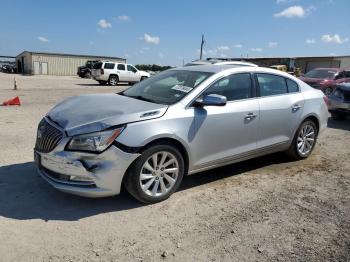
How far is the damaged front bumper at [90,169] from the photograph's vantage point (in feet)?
12.7

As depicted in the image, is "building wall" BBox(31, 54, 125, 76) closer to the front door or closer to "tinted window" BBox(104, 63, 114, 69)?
"tinted window" BBox(104, 63, 114, 69)

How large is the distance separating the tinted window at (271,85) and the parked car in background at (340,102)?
18.0 ft

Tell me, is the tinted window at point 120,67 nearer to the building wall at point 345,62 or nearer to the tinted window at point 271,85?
the tinted window at point 271,85

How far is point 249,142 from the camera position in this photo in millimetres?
5242

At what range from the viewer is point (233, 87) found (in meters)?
5.12

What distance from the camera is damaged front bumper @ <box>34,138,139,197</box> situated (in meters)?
3.87

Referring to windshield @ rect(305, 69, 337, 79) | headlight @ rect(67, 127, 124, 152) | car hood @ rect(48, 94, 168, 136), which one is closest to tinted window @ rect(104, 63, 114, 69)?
windshield @ rect(305, 69, 337, 79)

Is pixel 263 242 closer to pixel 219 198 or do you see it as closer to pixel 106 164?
pixel 219 198

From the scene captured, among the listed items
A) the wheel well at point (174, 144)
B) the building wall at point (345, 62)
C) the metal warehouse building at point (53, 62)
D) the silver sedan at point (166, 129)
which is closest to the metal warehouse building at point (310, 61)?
the building wall at point (345, 62)

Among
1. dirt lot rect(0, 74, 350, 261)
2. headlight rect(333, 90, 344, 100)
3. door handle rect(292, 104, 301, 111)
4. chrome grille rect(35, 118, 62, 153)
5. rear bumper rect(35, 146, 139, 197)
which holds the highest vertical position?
door handle rect(292, 104, 301, 111)

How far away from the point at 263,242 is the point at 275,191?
4.79ft

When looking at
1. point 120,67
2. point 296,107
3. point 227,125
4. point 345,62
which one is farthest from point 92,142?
point 345,62

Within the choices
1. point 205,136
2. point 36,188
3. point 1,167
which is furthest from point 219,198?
point 1,167

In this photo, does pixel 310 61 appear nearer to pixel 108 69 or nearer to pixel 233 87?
pixel 108 69
